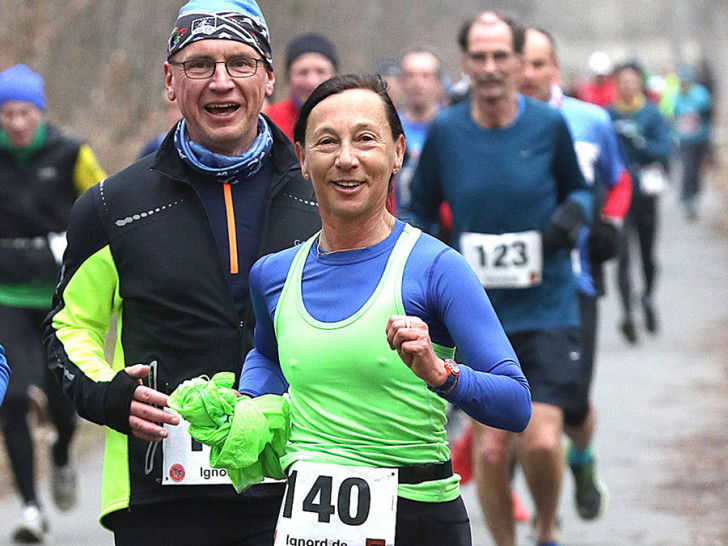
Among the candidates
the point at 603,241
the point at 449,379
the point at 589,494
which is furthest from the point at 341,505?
the point at 589,494

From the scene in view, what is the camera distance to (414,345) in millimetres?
3123

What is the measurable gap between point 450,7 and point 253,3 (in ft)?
125

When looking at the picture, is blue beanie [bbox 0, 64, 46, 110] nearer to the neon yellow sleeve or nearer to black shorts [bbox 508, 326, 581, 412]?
the neon yellow sleeve

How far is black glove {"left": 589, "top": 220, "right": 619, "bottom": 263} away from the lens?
680 cm

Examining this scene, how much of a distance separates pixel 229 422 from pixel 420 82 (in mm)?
6743

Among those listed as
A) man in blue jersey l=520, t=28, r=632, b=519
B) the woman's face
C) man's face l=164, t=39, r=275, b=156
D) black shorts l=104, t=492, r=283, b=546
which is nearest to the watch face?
the woman's face

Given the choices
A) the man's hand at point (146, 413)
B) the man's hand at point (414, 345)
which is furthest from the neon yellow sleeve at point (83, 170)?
the man's hand at point (414, 345)

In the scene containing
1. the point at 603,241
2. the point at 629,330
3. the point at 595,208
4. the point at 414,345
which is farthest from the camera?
the point at 629,330

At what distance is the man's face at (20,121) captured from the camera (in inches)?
311

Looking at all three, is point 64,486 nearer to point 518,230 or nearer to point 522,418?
point 518,230

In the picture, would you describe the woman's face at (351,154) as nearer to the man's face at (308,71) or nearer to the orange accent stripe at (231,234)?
the orange accent stripe at (231,234)

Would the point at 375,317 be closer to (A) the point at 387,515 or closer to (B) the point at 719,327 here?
(A) the point at 387,515

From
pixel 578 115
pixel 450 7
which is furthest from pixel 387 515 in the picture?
pixel 450 7

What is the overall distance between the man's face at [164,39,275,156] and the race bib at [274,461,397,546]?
98 centimetres
